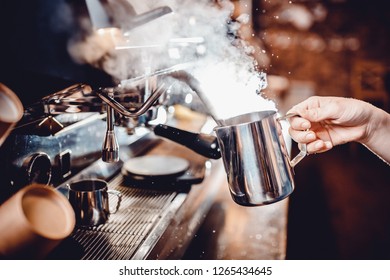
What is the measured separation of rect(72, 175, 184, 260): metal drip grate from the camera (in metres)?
0.82

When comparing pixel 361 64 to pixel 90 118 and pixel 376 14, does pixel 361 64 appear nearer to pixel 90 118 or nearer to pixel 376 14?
pixel 376 14

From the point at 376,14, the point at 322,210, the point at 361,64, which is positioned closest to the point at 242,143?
the point at 322,210

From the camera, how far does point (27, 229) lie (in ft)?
1.51

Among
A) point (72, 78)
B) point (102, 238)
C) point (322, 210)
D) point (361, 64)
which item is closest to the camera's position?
point (72, 78)

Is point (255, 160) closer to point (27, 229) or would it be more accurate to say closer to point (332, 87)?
point (27, 229)

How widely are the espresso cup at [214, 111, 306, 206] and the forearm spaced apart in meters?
0.39

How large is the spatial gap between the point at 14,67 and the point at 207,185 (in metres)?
0.84

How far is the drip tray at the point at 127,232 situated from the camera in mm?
818

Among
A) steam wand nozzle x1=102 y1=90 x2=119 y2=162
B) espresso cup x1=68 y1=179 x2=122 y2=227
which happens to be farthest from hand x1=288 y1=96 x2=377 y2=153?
espresso cup x1=68 y1=179 x2=122 y2=227

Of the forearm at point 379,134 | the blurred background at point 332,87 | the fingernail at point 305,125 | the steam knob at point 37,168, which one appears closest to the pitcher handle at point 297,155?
the fingernail at point 305,125

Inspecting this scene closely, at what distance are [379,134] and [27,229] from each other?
0.85 m

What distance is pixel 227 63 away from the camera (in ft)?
3.90

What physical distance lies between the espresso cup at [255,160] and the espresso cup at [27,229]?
288mm

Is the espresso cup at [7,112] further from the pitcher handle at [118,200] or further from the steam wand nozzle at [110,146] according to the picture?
the pitcher handle at [118,200]
